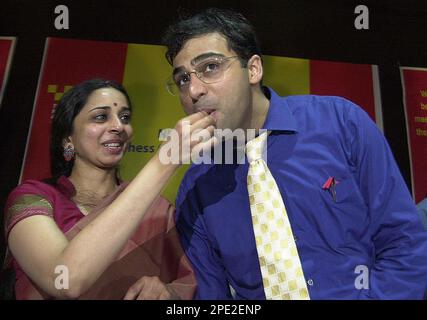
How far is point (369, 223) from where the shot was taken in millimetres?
1387

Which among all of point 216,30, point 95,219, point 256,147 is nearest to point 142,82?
point 216,30

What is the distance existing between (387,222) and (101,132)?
41.6 inches

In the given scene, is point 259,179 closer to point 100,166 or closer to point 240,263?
point 240,263

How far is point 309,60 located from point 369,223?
1.02 metres

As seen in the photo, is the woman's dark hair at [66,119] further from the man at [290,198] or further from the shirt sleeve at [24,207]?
the man at [290,198]

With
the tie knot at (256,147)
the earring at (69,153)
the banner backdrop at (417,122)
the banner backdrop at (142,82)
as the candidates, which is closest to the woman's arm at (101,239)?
the tie knot at (256,147)

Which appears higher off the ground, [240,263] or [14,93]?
[14,93]

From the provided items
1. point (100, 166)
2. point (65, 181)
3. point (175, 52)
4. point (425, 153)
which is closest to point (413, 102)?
point (425, 153)

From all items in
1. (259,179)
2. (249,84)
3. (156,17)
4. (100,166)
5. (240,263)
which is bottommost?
(240,263)

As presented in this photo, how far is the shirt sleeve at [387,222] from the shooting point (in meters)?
1.27

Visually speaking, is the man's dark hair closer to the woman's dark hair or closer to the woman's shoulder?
the woman's dark hair

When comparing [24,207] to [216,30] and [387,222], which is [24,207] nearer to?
[216,30]
